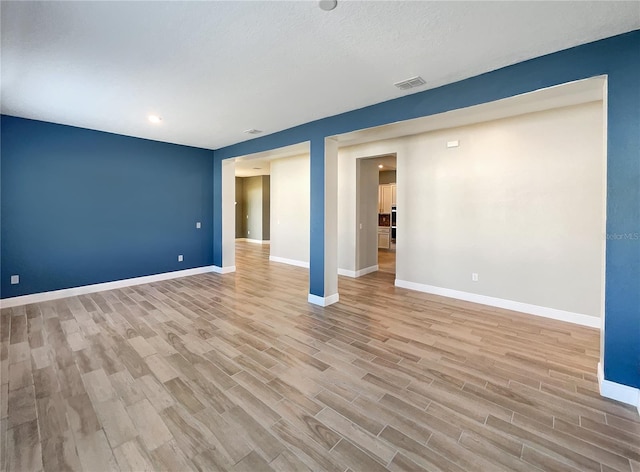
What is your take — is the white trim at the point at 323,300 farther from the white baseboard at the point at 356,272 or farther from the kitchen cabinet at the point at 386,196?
the kitchen cabinet at the point at 386,196

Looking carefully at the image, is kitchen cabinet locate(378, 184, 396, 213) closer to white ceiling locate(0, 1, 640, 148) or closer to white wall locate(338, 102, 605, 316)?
white wall locate(338, 102, 605, 316)

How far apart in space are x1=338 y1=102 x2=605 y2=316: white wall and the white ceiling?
5.69ft

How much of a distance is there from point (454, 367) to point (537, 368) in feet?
2.43

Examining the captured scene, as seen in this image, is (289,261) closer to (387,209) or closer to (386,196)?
(387,209)

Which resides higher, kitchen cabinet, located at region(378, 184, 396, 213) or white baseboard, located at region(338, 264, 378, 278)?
kitchen cabinet, located at region(378, 184, 396, 213)

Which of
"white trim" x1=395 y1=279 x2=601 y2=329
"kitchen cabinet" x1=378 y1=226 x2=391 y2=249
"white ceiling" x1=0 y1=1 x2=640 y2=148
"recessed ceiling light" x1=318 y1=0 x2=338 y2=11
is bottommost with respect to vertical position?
"white trim" x1=395 y1=279 x2=601 y2=329

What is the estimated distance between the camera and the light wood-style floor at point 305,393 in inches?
63.4

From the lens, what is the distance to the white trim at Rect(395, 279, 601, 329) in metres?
3.49

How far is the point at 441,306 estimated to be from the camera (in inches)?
163

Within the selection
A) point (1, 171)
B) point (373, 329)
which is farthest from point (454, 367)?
point (1, 171)

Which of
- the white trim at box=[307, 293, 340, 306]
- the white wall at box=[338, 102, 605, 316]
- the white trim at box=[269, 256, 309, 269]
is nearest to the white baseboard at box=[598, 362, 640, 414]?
the white wall at box=[338, 102, 605, 316]

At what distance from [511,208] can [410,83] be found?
2430 millimetres

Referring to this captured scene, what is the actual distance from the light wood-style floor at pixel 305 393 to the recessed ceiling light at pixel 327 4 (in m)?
2.74

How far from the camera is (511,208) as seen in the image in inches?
157
